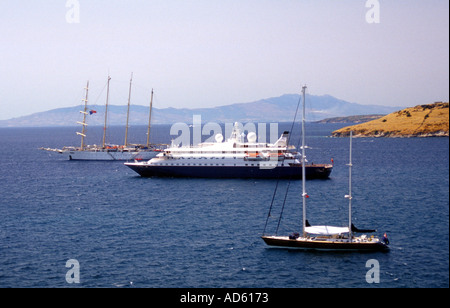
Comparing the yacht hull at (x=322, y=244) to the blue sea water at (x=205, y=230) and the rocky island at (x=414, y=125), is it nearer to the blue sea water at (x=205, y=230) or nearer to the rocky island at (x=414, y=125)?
the blue sea water at (x=205, y=230)

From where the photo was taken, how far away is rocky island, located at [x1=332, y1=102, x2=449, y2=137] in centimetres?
16925

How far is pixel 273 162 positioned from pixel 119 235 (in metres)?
40.9

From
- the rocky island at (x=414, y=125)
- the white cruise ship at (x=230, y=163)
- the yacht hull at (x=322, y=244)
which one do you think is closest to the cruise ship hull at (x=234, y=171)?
the white cruise ship at (x=230, y=163)

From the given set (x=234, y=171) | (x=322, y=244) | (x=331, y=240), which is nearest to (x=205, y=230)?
(x=322, y=244)

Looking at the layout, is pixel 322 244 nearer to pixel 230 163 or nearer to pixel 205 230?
pixel 205 230

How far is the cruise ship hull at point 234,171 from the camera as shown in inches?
2955

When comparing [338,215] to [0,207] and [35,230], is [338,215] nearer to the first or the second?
[35,230]

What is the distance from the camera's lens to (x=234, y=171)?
77.8 m

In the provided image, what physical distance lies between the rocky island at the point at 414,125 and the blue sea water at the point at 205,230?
10097 centimetres

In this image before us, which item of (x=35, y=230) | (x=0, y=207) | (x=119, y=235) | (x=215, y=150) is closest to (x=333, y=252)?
(x=119, y=235)

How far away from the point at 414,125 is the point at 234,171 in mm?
122418

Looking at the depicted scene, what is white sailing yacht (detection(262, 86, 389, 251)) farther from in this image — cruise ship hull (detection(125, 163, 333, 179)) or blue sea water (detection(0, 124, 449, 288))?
cruise ship hull (detection(125, 163, 333, 179))

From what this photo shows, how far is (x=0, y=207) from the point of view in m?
54.1
